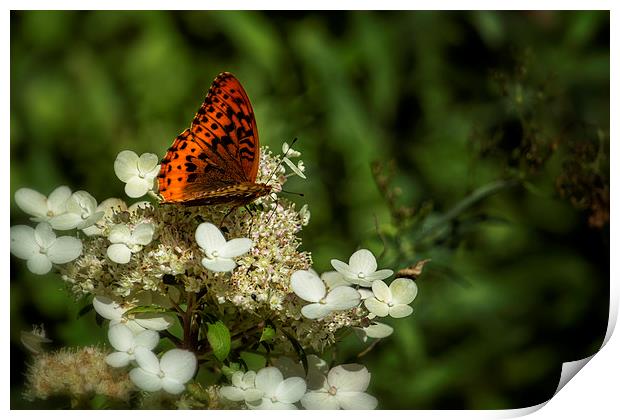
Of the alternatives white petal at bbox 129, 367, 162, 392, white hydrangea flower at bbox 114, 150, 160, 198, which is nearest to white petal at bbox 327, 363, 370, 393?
white petal at bbox 129, 367, 162, 392

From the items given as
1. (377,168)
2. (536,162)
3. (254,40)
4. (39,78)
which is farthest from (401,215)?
(39,78)

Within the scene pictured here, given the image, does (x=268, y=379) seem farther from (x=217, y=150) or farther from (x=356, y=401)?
(x=217, y=150)

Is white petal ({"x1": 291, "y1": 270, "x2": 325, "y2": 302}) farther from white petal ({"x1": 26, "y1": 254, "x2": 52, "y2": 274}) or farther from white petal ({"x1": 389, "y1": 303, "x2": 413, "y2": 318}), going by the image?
white petal ({"x1": 26, "y1": 254, "x2": 52, "y2": 274})

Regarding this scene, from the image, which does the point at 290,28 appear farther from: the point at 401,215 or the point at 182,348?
the point at 182,348

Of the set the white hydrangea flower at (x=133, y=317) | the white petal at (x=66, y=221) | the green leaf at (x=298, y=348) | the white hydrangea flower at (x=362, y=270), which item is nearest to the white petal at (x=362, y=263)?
the white hydrangea flower at (x=362, y=270)

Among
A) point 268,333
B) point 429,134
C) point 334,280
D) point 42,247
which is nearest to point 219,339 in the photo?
point 268,333

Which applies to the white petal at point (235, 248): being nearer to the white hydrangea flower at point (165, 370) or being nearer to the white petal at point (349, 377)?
the white hydrangea flower at point (165, 370)

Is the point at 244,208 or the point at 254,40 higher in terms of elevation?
the point at 254,40
